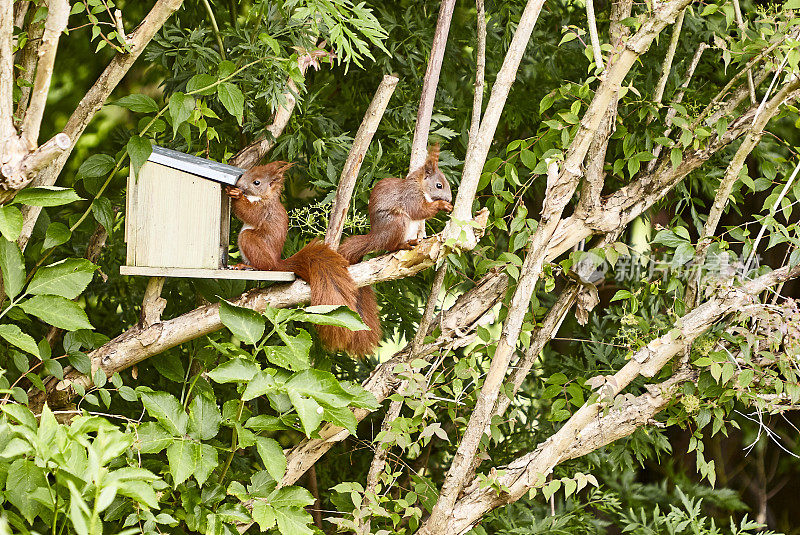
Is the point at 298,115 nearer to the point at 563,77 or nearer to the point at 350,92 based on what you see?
the point at 350,92

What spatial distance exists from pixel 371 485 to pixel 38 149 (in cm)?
88

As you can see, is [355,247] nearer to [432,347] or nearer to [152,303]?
[432,347]

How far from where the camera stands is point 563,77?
194cm

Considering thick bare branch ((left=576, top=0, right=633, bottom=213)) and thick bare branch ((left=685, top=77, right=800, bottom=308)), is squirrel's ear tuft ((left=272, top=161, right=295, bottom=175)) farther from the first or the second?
thick bare branch ((left=685, top=77, right=800, bottom=308))

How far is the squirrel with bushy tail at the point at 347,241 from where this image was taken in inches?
54.1

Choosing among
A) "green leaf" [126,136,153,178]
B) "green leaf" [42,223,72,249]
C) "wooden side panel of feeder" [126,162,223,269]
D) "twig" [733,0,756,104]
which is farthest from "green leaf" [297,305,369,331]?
"twig" [733,0,756,104]

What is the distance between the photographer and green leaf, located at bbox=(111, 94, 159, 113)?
4.07 feet

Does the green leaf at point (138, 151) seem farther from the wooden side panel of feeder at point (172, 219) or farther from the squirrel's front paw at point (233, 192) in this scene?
the squirrel's front paw at point (233, 192)

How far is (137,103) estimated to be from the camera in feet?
4.11

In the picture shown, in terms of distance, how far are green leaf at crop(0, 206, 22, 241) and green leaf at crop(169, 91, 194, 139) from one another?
0.27 m

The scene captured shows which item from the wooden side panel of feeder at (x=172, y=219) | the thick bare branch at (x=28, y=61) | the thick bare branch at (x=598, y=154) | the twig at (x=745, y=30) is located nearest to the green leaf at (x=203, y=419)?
the wooden side panel of feeder at (x=172, y=219)

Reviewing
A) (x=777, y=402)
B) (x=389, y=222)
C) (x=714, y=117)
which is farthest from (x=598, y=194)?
(x=777, y=402)

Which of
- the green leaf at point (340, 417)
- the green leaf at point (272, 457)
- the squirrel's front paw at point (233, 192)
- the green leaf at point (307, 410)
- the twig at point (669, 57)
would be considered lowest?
the green leaf at point (272, 457)

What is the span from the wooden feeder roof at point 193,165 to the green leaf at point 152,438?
1.40ft
